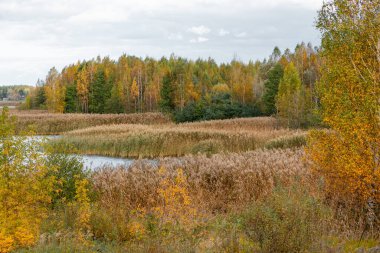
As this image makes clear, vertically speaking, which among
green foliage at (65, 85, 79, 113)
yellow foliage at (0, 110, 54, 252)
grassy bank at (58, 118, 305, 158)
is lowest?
grassy bank at (58, 118, 305, 158)

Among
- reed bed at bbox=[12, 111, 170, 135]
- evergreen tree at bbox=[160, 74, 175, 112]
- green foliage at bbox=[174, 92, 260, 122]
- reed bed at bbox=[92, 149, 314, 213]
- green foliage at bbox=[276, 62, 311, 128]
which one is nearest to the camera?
reed bed at bbox=[92, 149, 314, 213]

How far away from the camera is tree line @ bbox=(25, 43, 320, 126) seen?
4983 centimetres

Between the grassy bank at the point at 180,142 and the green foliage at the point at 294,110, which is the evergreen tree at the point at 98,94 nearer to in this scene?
the green foliage at the point at 294,110

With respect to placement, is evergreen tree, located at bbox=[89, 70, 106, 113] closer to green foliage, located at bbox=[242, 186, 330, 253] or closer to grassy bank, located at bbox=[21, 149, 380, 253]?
grassy bank, located at bbox=[21, 149, 380, 253]

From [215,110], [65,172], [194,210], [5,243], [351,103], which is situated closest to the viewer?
[5,243]

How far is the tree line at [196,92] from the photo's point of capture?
163 ft

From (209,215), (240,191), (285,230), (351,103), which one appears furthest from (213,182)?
(285,230)

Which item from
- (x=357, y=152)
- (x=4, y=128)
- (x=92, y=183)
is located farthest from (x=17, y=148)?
(x=357, y=152)

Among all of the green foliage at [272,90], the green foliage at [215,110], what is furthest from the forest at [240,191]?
→ the green foliage at [272,90]

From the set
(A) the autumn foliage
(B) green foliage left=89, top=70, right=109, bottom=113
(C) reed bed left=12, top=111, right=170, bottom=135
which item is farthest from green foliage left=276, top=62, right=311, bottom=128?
(B) green foliage left=89, top=70, right=109, bottom=113

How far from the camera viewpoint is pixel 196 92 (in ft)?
205

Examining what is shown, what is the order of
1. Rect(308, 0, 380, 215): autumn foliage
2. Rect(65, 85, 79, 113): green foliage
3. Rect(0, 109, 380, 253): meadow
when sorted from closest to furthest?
1. Rect(0, 109, 380, 253): meadow
2. Rect(308, 0, 380, 215): autumn foliage
3. Rect(65, 85, 79, 113): green foliage

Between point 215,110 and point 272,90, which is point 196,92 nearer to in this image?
point 215,110

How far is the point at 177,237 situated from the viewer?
25.1ft
